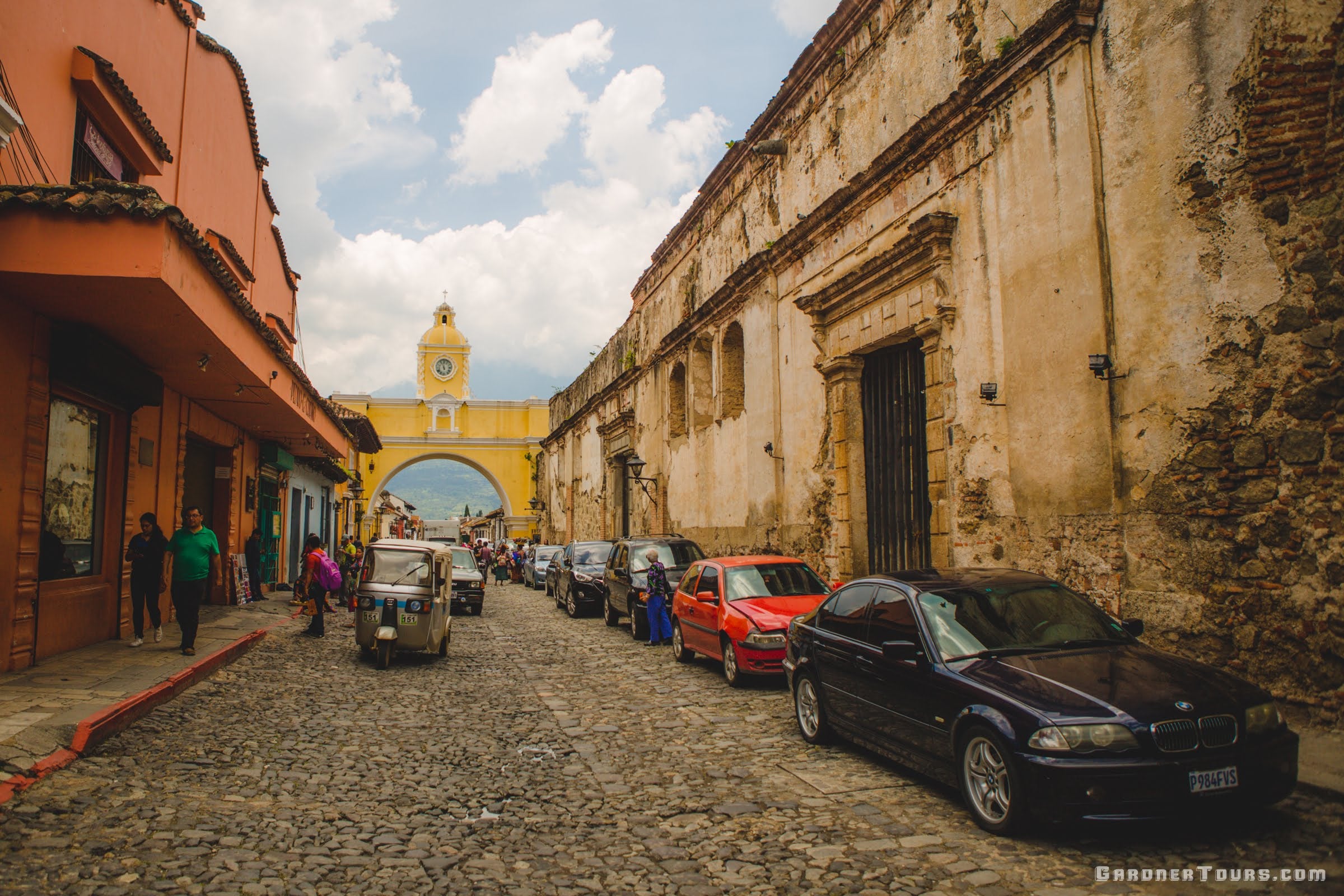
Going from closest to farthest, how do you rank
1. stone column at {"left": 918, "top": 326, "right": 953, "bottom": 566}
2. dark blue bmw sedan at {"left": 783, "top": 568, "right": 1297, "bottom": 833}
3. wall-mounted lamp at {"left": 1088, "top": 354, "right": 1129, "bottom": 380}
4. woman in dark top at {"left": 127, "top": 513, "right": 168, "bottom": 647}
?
dark blue bmw sedan at {"left": 783, "top": 568, "right": 1297, "bottom": 833}
wall-mounted lamp at {"left": 1088, "top": 354, "right": 1129, "bottom": 380}
woman in dark top at {"left": 127, "top": 513, "right": 168, "bottom": 647}
stone column at {"left": 918, "top": 326, "right": 953, "bottom": 566}

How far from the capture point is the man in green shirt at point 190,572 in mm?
9305

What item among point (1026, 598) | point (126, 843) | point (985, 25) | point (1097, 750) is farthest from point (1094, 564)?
point (126, 843)

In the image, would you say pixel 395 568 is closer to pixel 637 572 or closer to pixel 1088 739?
pixel 637 572

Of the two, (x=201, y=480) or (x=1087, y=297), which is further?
(x=201, y=480)

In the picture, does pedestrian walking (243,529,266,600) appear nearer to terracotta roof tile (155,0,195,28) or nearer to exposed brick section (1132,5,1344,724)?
terracotta roof tile (155,0,195,28)

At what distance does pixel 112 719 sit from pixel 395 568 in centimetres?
432

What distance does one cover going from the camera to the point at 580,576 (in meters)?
17.2

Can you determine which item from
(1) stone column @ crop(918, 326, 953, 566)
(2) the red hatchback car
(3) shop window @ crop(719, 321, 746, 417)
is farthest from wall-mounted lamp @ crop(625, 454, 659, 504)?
(1) stone column @ crop(918, 326, 953, 566)

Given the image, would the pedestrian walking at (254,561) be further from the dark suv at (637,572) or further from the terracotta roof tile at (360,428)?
the dark suv at (637,572)

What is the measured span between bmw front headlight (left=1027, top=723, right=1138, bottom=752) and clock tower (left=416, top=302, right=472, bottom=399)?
54.6 meters

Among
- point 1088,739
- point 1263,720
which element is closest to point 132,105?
point 1088,739

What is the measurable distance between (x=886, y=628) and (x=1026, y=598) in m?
0.92

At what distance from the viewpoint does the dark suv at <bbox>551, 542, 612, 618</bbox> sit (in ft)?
56.1

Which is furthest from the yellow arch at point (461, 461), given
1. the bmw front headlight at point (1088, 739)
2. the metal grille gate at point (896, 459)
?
the bmw front headlight at point (1088, 739)
